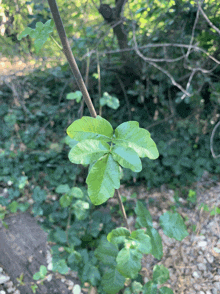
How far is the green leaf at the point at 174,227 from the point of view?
1.20 metres

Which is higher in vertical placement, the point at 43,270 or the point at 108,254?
the point at 108,254

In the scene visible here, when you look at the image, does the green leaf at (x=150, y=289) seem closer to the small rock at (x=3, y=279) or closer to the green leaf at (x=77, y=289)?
the green leaf at (x=77, y=289)

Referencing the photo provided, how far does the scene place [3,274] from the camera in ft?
5.54

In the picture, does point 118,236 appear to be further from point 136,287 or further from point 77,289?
point 77,289

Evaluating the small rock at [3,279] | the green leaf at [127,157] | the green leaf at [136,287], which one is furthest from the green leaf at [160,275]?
the small rock at [3,279]

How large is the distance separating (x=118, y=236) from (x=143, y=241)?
0.40ft

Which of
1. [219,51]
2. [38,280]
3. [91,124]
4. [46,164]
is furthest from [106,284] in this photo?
[219,51]

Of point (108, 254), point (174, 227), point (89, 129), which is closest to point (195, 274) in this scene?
point (174, 227)

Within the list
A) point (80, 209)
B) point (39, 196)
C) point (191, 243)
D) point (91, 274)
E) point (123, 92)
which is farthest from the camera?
point (123, 92)

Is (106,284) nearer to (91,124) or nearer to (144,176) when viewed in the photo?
(91,124)

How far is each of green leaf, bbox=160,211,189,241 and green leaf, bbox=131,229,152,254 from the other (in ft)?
1.07

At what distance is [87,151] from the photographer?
1.95 feet

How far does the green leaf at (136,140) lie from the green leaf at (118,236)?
525 millimetres

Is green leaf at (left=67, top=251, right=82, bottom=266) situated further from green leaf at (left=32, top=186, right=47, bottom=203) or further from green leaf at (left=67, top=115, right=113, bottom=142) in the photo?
green leaf at (left=67, top=115, right=113, bottom=142)
